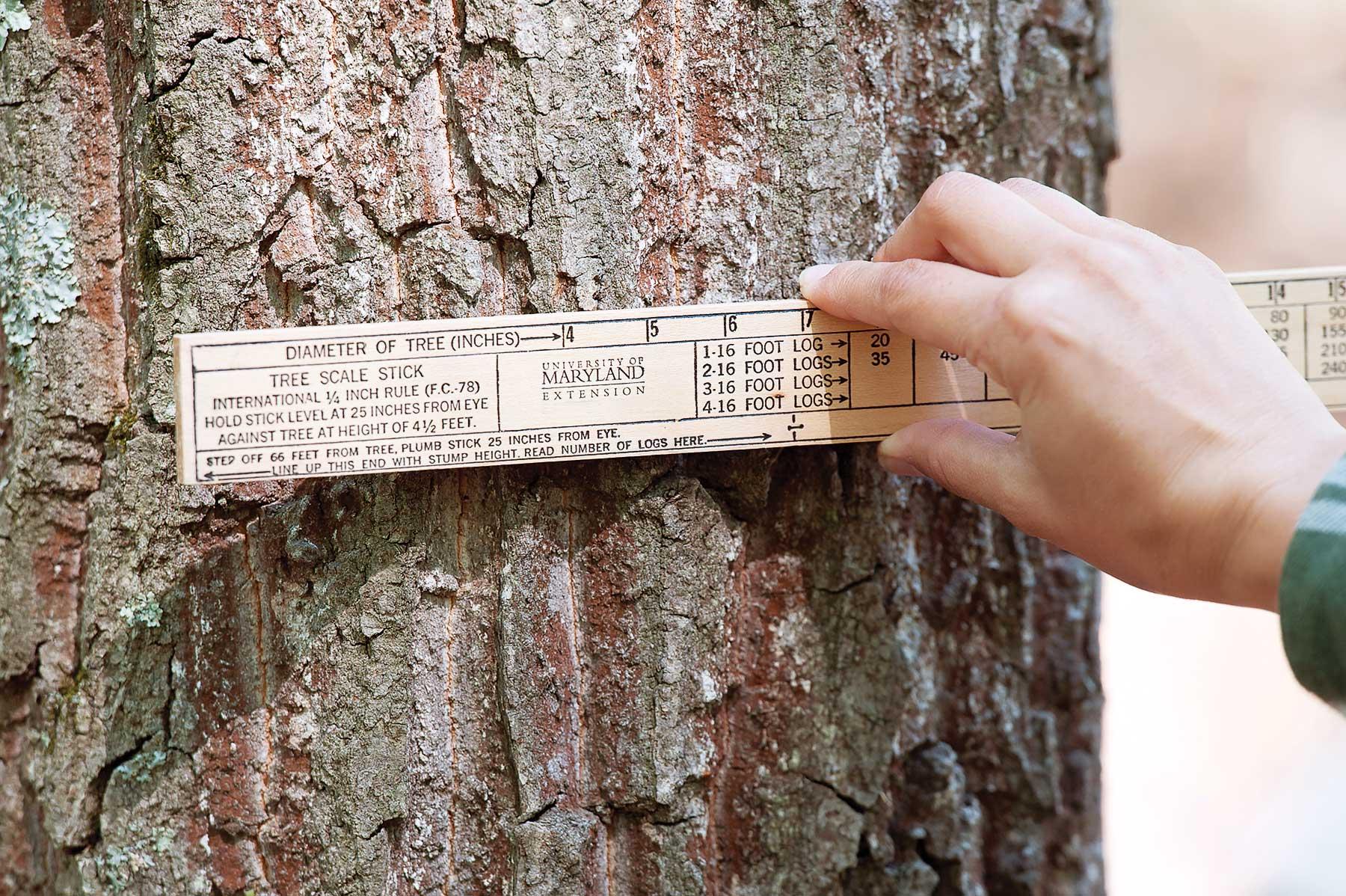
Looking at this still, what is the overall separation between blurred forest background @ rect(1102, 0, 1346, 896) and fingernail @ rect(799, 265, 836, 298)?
7.09ft

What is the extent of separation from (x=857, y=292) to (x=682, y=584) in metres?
0.36

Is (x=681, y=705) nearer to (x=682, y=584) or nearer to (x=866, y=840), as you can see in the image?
(x=682, y=584)

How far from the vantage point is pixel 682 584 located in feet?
3.16

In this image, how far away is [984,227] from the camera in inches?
34.4

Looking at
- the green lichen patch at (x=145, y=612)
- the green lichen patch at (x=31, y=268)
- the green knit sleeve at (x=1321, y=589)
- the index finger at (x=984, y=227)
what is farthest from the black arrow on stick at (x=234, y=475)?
the green knit sleeve at (x=1321, y=589)

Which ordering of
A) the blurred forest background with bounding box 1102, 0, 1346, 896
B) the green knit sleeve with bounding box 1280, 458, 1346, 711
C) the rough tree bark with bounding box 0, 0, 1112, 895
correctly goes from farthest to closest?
the blurred forest background with bounding box 1102, 0, 1346, 896, the rough tree bark with bounding box 0, 0, 1112, 895, the green knit sleeve with bounding box 1280, 458, 1346, 711

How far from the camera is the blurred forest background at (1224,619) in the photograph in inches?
94.3

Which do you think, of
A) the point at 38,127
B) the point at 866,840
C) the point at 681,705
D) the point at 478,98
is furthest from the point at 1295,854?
the point at 38,127

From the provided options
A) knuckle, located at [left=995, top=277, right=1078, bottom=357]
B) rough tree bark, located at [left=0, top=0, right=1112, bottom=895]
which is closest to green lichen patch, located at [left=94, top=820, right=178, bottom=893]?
rough tree bark, located at [left=0, top=0, right=1112, bottom=895]

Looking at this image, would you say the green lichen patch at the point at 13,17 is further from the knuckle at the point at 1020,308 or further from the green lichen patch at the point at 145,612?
the knuckle at the point at 1020,308

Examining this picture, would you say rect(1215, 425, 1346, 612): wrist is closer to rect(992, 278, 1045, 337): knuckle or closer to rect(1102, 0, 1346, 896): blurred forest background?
rect(992, 278, 1045, 337): knuckle

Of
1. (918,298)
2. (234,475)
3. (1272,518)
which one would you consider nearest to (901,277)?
(918,298)

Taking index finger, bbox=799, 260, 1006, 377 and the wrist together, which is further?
index finger, bbox=799, 260, 1006, 377

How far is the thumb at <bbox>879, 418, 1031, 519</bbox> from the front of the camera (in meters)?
0.88
